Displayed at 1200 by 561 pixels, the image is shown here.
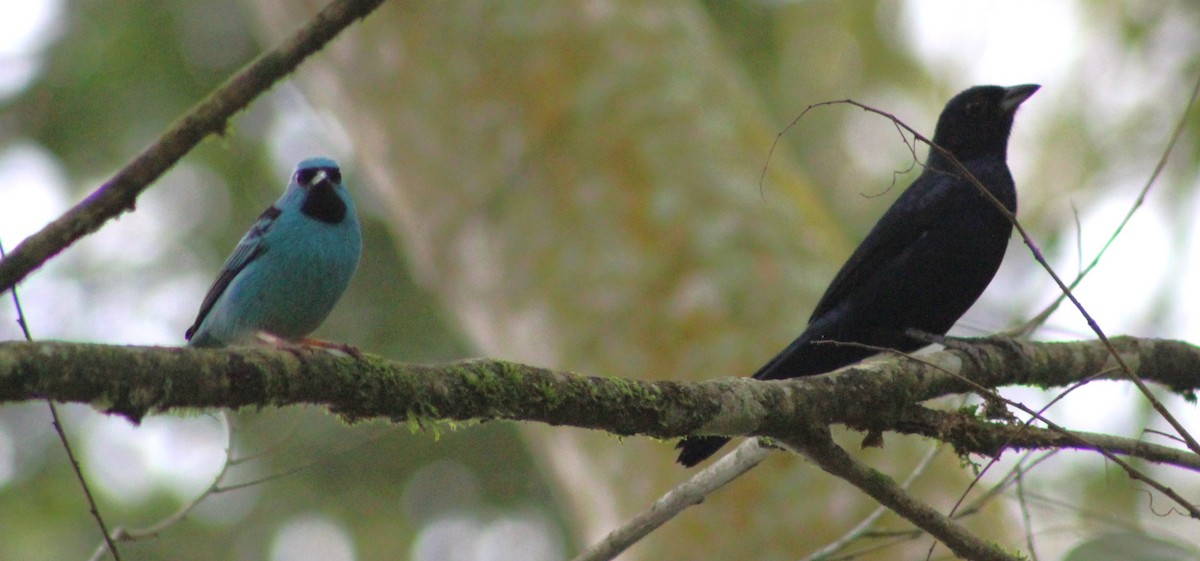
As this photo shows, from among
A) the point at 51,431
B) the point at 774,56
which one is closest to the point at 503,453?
A: the point at 51,431

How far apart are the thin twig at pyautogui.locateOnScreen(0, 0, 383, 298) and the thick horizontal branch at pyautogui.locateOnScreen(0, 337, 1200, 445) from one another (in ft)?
1.18

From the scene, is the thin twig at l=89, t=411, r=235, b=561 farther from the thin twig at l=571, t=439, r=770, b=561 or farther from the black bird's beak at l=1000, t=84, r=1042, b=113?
the black bird's beak at l=1000, t=84, r=1042, b=113

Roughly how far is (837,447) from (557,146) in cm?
353

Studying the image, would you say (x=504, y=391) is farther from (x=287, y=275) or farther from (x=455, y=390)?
(x=287, y=275)

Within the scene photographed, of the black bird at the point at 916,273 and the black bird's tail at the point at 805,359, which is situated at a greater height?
the black bird at the point at 916,273

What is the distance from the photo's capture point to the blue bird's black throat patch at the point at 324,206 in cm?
399

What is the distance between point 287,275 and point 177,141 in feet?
4.86

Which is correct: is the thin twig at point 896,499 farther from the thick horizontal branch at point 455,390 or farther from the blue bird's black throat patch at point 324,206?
the blue bird's black throat patch at point 324,206

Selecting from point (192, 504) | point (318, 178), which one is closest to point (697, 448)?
point (192, 504)

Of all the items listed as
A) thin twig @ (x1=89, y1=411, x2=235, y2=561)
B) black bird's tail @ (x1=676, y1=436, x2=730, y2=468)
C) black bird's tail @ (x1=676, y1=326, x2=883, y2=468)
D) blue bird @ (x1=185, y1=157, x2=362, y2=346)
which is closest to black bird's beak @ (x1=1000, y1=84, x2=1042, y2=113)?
black bird's tail @ (x1=676, y1=326, x2=883, y2=468)

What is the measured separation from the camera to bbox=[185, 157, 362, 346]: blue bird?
12.3 ft

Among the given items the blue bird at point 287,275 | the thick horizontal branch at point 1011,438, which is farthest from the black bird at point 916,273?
the blue bird at point 287,275

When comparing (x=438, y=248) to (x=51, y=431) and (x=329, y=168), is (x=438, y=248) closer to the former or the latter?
(x=329, y=168)

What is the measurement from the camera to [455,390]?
7.33ft
